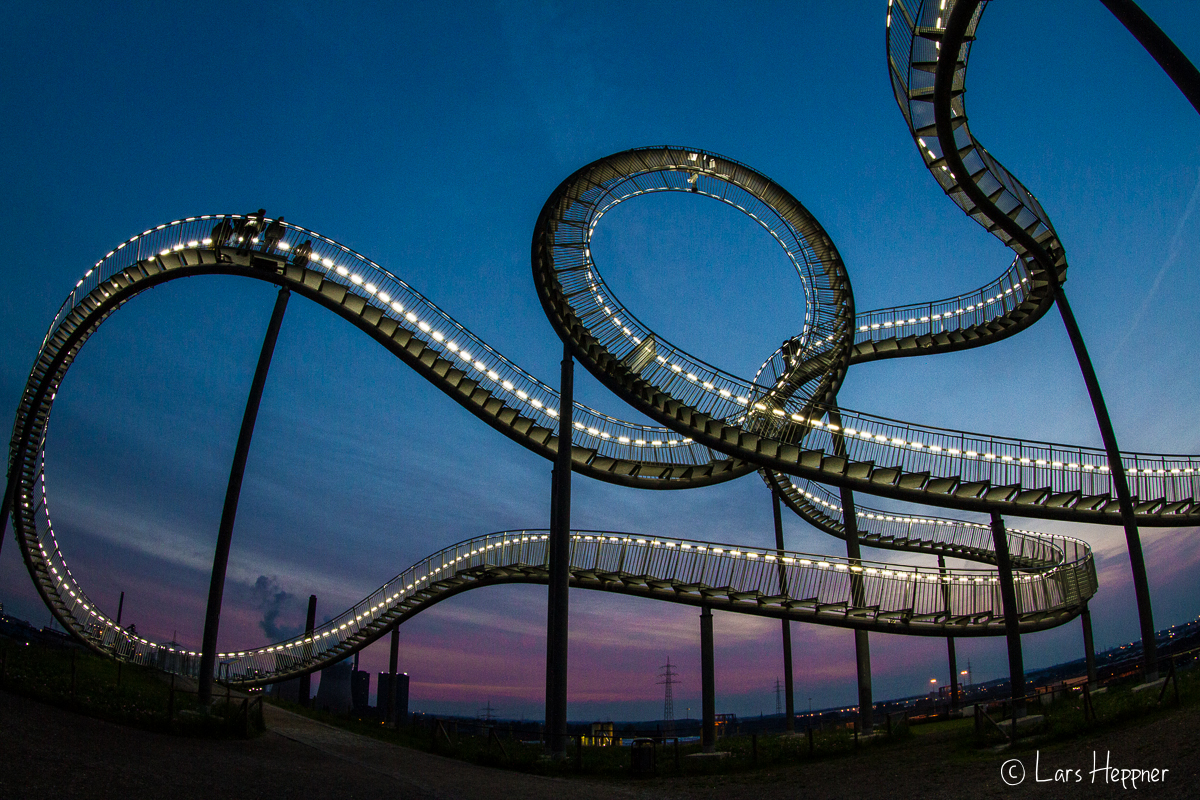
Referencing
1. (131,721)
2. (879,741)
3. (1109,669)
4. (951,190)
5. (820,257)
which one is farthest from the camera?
(820,257)

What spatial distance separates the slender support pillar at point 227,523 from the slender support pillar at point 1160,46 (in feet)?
56.4

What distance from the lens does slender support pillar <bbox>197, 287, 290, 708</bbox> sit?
49.4ft

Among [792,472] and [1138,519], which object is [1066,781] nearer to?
[792,472]

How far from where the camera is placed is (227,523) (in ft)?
52.0

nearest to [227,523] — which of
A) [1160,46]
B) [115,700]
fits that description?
[115,700]

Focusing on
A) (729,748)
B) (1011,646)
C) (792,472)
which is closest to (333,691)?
(729,748)

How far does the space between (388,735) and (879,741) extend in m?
13.2

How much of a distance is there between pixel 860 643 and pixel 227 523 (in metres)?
19.0

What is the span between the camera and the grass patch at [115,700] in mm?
12570

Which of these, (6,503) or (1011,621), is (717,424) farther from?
(6,503)

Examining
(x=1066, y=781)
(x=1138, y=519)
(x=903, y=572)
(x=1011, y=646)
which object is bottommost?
(x=1066, y=781)

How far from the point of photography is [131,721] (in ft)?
42.0

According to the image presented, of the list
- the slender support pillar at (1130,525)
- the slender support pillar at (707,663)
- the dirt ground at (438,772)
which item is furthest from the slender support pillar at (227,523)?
the slender support pillar at (1130,525)

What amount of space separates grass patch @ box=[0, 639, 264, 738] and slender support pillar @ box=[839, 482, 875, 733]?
15161mm
